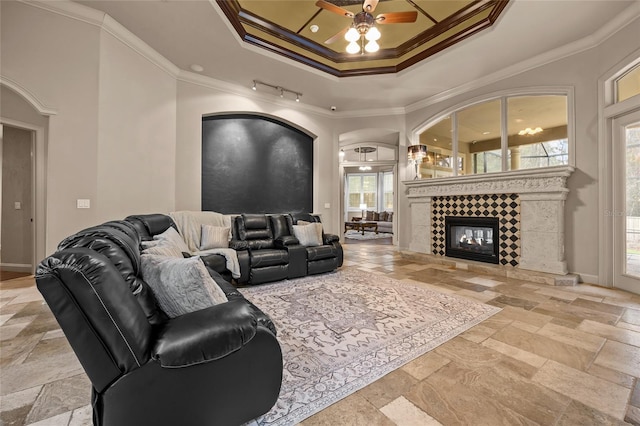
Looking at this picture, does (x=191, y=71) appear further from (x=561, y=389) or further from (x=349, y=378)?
(x=561, y=389)

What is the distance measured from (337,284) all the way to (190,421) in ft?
9.42

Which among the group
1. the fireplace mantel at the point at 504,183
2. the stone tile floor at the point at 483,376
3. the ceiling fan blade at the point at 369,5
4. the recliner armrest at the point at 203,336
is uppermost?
the ceiling fan blade at the point at 369,5

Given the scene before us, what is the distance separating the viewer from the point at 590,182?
156 inches

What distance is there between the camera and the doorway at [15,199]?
452 centimetres

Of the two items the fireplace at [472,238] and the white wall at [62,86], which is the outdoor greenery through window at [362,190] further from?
the white wall at [62,86]

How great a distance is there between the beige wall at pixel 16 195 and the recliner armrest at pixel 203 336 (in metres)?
5.34

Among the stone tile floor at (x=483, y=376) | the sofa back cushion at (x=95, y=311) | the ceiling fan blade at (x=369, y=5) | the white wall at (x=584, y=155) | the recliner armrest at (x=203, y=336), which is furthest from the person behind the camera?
the white wall at (x=584, y=155)

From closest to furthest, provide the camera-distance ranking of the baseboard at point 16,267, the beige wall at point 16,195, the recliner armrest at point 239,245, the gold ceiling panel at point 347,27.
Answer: the gold ceiling panel at point 347,27, the recliner armrest at point 239,245, the baseboard at point 16,267, the beige wall at point 16,195

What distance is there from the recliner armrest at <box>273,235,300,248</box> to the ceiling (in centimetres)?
299

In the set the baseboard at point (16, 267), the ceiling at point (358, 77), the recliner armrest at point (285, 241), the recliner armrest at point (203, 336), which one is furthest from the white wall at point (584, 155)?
the baseboard at point (16, 267)

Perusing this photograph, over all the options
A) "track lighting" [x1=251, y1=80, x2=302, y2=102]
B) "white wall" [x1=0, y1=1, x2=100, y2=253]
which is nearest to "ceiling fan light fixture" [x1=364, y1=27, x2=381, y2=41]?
"track lighting" [x1=251, y1=80, x2=302, y2=102]

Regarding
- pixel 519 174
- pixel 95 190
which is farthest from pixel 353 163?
pixel 95 190

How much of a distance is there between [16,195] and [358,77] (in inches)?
250

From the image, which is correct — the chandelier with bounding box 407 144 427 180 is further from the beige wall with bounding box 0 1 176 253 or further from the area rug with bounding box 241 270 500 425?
the beige wall with bounding box 0 1 176 253
